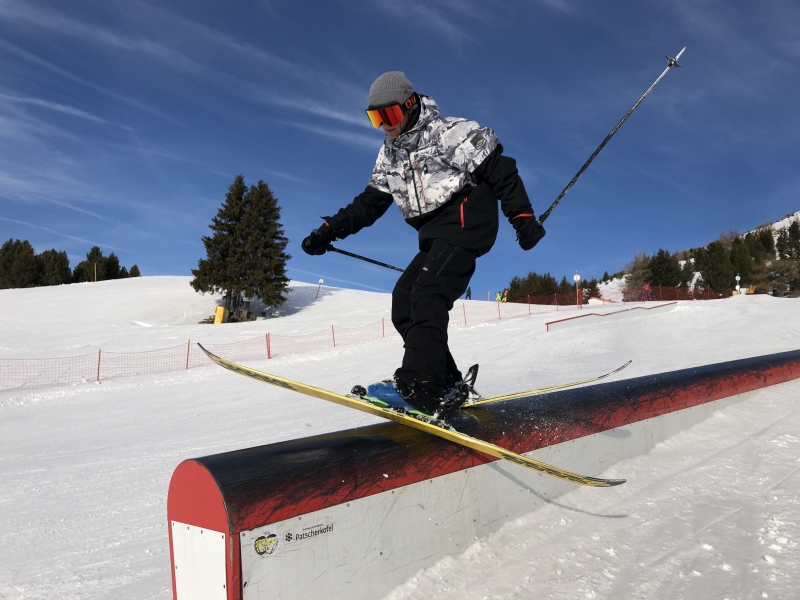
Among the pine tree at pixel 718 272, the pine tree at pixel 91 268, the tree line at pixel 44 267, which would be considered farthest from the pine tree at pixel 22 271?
the pine tree at pixel 718 272

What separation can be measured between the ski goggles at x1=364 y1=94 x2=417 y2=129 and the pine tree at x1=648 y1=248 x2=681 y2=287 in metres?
66.6

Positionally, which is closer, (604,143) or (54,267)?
(604,143)

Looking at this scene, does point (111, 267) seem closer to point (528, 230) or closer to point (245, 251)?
point (245, 251)

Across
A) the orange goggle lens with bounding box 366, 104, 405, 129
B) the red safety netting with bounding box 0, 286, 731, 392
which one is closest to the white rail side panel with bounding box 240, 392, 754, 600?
the orange goggle lens with bounding box 366, 104, 405, 129

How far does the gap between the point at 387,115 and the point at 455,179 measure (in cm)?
46

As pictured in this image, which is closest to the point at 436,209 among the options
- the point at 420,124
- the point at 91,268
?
the point at 420,124

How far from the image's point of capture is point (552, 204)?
2.97m

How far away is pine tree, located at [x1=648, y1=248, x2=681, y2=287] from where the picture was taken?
204 feet

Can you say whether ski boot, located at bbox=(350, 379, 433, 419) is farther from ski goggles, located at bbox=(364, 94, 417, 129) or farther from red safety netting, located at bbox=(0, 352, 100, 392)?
red safety netting, located at bbox=(0, 352, 100, 392)

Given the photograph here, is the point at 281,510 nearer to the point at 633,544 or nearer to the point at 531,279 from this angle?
the point at 633,544

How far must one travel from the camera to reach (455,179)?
2496 millimetres

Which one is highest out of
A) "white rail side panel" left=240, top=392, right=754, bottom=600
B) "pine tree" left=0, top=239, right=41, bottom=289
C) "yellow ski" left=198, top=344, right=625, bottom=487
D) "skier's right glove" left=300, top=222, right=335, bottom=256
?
"pine tree" left=0, top=239, right=41, bottom=289

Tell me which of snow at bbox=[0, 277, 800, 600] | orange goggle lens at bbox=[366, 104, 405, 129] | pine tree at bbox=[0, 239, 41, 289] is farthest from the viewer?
pine tree at bbox=[0, 239, 41, 289]

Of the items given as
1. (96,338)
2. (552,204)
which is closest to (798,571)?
(552,204)
